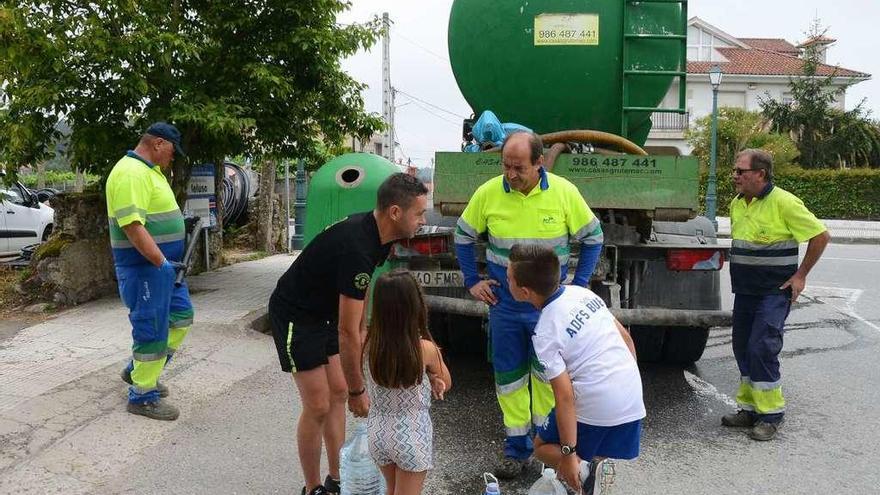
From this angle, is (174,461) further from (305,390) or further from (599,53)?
(599,53)

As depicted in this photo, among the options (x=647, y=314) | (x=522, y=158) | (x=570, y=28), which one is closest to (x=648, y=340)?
(x=647, y=314)

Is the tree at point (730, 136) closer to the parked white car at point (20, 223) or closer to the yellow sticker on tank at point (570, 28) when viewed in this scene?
the parked white car at point (20, 223)

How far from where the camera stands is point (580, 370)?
2.81m

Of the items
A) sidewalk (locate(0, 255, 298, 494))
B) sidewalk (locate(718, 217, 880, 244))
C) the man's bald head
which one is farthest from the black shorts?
sidewalk (locate(718, 217, 880, 244))

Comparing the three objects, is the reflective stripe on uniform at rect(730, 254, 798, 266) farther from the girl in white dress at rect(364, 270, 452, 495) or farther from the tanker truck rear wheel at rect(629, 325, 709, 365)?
the girl in white dress at rect(364, 270, 452, 495)

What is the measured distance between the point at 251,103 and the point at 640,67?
4123mm

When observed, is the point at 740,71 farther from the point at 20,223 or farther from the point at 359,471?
the point at 359,471

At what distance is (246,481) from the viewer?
3.73 m

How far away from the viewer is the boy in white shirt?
9.00 ft

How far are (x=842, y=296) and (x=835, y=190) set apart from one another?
756 inches

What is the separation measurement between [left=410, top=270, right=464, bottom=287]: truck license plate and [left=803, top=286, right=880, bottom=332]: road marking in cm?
565

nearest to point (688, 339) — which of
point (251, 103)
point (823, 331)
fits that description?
point (823, 331)

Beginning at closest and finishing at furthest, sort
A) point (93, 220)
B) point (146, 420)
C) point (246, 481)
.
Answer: point (246, 481), point (146, 420), point (93, 220)

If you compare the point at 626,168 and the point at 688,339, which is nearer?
the point at 626,168
